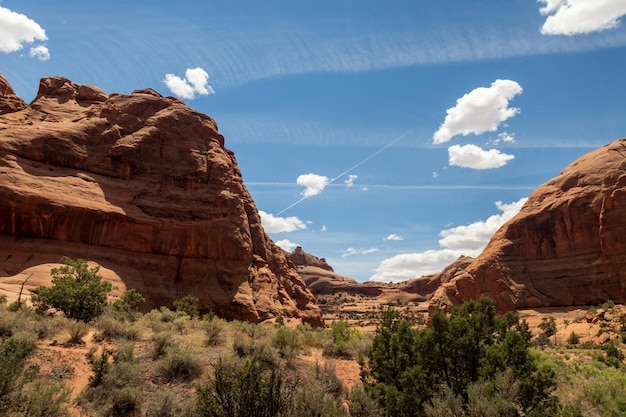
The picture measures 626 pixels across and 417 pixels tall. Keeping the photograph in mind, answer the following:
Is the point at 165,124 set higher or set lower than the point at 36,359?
higher

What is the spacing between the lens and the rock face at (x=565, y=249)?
42.8 metres

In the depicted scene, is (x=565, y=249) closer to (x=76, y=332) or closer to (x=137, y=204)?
(x=137, y=204)

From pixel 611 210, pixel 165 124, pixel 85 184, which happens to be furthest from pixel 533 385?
pixel 611 210

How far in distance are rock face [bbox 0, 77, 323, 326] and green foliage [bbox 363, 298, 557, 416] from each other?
2799 centimetres

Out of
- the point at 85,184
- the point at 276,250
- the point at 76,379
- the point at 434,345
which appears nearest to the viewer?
the point at 434,345

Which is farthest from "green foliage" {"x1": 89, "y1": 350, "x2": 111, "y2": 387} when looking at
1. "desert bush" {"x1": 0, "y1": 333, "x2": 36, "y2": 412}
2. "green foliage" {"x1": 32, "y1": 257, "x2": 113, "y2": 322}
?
"green foliage" {"x1": 32, "y1": 257, "x2": 113, "y2": 322}

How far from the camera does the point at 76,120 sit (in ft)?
136

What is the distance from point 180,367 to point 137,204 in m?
30.3

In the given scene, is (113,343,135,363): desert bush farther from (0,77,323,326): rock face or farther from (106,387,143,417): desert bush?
(0,77,323,326): rock face

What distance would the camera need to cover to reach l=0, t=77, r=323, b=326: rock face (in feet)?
108

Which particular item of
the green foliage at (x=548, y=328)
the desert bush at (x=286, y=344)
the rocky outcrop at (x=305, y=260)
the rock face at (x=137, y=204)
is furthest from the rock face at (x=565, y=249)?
the rocky outcrop at (x=305, y=260)

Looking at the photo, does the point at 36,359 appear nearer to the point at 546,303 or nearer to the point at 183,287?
the point at 183,287

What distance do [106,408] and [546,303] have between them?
47572 mm

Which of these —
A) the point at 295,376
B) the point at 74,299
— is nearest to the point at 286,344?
the point at 295,376
